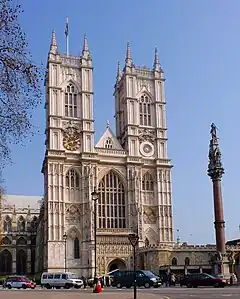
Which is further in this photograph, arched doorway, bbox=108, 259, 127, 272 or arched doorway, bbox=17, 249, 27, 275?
arched doorway, bbox=17, 249, 27, 275

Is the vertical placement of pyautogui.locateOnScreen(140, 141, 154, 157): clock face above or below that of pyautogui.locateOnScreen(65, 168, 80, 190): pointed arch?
above

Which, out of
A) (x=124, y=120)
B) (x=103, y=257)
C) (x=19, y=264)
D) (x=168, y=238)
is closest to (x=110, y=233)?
(x=103, y=257)

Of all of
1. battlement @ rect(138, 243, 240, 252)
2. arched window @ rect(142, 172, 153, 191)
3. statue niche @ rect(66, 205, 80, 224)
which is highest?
arched window @ rect(142, 172, 153, 191)

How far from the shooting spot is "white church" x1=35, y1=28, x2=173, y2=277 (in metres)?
71.3

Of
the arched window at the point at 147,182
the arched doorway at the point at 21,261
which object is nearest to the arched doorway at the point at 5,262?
the arched doorway at the point at 21,261

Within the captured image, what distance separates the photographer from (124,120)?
81875 mm

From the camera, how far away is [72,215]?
72.5 metres

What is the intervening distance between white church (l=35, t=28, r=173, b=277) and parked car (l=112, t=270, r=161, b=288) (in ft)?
76.8

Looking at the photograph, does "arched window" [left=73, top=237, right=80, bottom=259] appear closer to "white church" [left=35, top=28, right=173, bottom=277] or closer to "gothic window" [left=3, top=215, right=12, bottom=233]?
"white church" [left=35, top=28, right=173, bottom=277]

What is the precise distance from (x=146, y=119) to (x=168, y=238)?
1875 centimetres

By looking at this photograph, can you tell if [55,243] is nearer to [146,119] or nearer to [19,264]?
[146,119]

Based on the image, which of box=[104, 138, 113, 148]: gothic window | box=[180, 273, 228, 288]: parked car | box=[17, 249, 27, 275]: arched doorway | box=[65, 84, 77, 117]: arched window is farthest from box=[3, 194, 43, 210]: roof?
box=[180, 273, 228, 288]: parked car

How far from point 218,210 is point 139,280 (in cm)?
1103

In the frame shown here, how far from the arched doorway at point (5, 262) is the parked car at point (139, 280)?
54.1 meters
